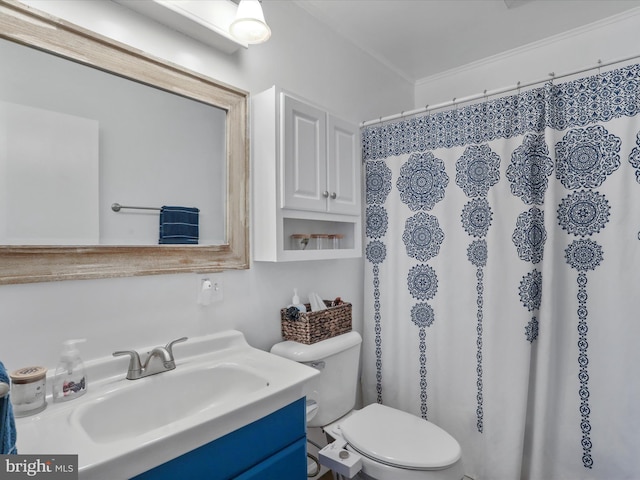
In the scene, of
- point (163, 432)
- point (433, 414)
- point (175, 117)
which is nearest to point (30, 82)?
point (175, 117)

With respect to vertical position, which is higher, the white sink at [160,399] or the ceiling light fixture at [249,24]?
the ceiling light fixture at [249,24]

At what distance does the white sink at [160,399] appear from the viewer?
969 mm

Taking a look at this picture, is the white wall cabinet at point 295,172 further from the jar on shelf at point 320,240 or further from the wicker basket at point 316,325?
the wicker basket at point 316,325

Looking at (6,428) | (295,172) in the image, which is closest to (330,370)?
(295,172)

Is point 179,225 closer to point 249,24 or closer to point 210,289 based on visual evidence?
point 210,289

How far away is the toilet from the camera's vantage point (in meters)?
1.25

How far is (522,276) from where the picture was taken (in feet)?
5.18

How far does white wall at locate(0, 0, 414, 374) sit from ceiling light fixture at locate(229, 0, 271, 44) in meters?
0.16

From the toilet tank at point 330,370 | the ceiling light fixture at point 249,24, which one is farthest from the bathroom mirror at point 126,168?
the toilet tank at point 330,370

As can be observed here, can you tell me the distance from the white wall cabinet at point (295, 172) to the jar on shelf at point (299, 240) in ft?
0.04

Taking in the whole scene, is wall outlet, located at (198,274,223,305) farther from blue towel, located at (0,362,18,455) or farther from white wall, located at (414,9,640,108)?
white wall, located at (414,9,640,108)

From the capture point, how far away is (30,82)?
1010 mm

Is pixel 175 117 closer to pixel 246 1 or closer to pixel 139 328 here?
pixel 246 1

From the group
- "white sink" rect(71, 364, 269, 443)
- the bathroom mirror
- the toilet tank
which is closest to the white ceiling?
the bathroom mirror
